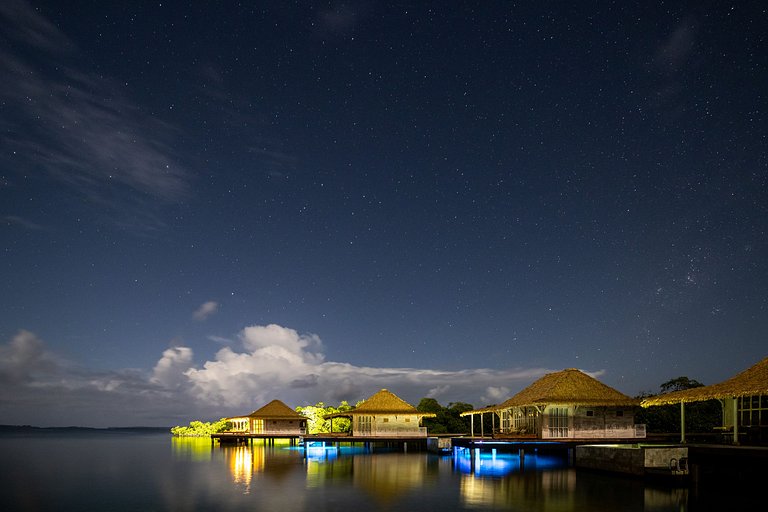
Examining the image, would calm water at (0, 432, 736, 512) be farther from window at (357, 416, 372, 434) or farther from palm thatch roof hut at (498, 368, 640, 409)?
window at (357, 416, 372, 434)

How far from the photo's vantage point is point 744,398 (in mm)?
33094

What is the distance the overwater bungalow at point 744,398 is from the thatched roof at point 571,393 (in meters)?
7.62

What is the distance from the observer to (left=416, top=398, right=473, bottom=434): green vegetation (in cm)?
7125

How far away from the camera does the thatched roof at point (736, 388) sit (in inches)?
1126

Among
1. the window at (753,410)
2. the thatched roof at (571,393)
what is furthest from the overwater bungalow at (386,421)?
the window at (753,410)

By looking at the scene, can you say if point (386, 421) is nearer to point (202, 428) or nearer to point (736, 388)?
point (736, 388)

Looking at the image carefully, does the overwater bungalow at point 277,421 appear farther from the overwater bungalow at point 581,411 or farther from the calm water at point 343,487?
the overwater bungalow at point 581,411

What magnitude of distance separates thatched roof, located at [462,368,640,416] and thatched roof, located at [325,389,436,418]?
8.63m

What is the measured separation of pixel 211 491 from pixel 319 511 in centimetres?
912

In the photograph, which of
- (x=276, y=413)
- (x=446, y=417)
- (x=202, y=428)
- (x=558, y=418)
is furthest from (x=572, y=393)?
(x=202, y=428)

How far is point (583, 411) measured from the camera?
143 feet

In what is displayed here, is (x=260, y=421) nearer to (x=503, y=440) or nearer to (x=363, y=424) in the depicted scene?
(x=363, y=424)

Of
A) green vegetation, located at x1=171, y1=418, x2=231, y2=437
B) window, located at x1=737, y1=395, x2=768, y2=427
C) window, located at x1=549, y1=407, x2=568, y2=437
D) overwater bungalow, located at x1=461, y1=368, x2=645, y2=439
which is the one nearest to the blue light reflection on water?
overwater bungalow, located at x1=461, y1=368, x2=645, y2=439

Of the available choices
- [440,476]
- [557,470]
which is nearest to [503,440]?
[557,470]
